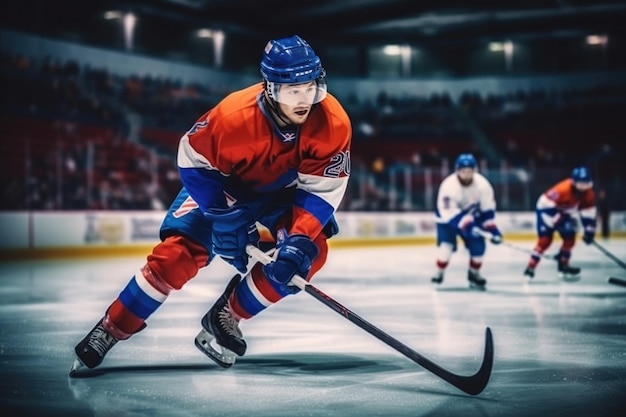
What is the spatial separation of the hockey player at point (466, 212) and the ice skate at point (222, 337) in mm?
4870

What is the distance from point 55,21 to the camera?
1972 cm

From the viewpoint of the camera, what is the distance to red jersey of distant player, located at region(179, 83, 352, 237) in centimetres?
335

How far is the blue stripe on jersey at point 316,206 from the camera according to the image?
11.2 ft

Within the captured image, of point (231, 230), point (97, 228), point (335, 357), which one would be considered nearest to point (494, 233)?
point (335, 357)

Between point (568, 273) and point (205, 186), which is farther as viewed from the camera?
point (568, 273)

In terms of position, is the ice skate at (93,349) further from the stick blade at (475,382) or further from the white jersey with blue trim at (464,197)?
the white jersey with blue trim at (464,197)

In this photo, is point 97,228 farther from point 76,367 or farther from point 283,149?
point 283,149

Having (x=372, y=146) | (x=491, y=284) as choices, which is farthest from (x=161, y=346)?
(x=372, y=146)

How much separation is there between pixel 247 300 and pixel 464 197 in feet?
16.9

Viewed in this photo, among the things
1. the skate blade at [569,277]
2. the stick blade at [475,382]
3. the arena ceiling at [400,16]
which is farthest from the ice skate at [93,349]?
the arena ceiling at [400,16]

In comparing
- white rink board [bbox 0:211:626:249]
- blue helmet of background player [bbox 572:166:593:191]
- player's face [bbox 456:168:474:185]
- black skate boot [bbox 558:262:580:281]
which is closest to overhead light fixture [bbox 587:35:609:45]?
white rink board [bbox 0:211:626:249]

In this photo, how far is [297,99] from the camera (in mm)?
3232

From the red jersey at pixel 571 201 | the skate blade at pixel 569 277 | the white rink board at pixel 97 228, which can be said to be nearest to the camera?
the skate blade at pixel 569 277

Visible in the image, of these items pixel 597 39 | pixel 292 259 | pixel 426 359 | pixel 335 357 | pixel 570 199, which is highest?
pixel 597 39
